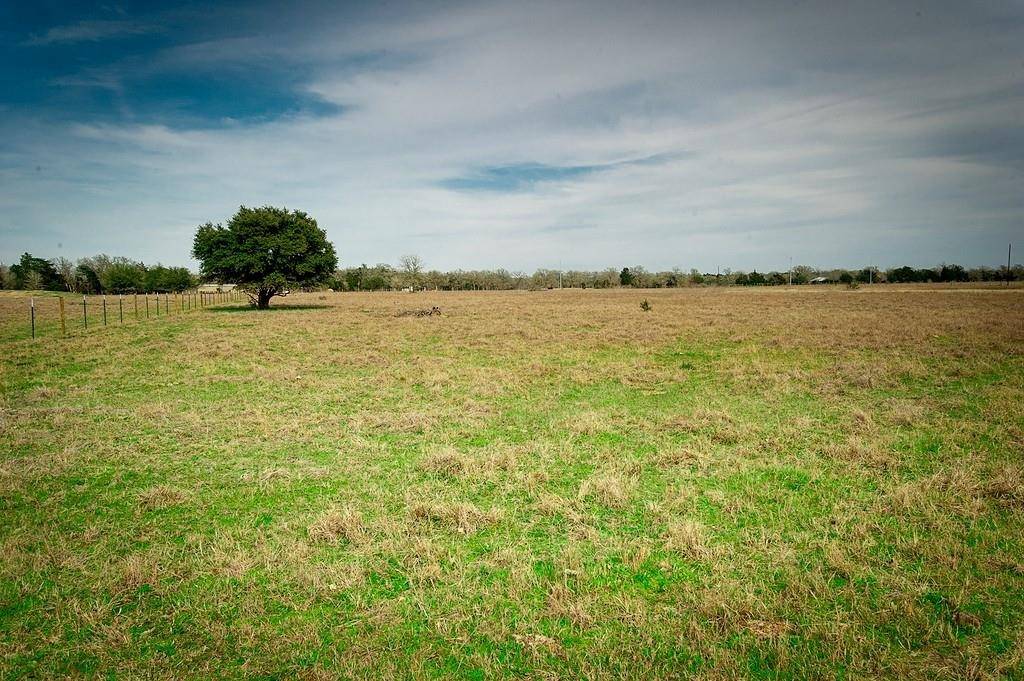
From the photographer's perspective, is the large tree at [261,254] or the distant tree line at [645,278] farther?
the distant tree line at [645,278]

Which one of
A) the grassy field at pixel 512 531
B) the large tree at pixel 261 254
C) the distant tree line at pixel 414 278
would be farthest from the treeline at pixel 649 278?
the grassy field at pixel 512 531

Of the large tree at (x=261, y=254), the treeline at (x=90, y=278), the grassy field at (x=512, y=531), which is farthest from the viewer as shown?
the treeline at (x=90, y=278)

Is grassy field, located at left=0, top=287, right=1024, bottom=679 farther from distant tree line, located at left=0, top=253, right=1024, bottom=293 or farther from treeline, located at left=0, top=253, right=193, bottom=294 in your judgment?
Answer: treeline, located at left=0, top=253, right=193, bottom=294

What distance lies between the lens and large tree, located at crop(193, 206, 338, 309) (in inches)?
1735

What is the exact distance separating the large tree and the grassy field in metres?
33.0

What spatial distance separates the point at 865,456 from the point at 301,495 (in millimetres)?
9322

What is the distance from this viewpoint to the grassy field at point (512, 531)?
4.07 meters

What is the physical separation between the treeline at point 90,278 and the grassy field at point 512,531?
11832 cm

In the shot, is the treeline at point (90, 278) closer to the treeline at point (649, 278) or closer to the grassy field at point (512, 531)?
the treeline at point (649, 278)

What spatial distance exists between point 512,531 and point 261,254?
150ft

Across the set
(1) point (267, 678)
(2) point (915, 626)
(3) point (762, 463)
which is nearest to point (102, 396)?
(1) point (267, 678)

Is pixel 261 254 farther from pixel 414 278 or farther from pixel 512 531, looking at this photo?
pixel 414 278

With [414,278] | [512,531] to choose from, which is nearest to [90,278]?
Answer: [414,278]

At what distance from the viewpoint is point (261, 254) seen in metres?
44.2
